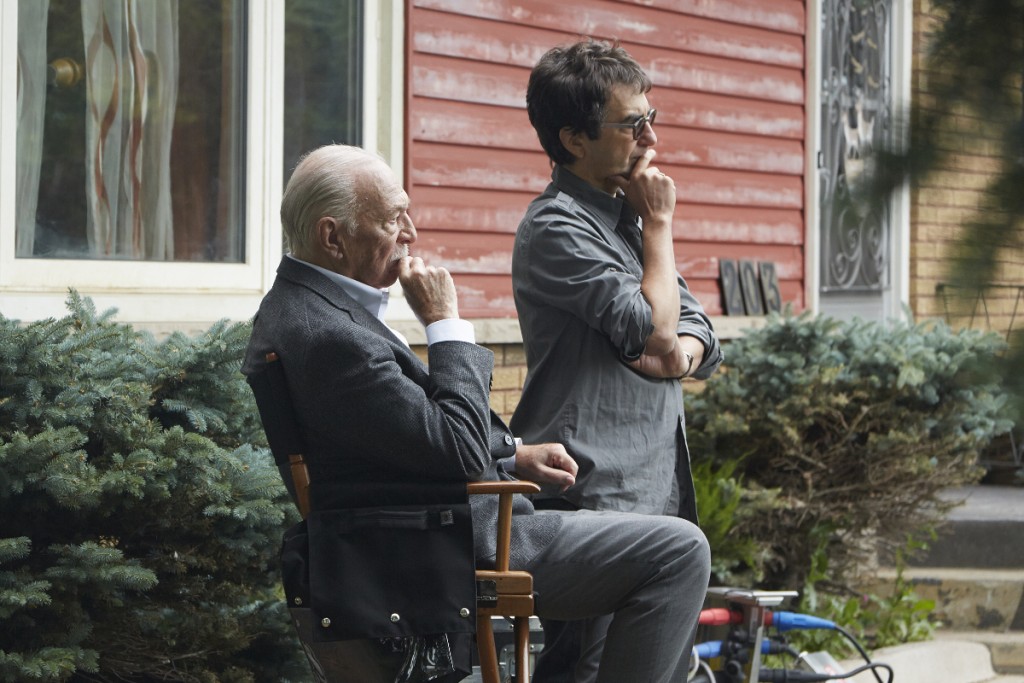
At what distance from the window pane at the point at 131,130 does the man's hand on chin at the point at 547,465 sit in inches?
90.2

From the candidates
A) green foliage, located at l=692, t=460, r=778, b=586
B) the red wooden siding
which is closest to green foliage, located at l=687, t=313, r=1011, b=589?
green foliage, located at l=692, t=460, r=778, b=586

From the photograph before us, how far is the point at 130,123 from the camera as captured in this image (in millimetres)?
4891

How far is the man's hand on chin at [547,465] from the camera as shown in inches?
119

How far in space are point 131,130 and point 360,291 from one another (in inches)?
94.5

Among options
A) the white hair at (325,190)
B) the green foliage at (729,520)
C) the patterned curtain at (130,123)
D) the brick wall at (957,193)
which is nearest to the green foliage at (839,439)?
the green foliage at (729,520)

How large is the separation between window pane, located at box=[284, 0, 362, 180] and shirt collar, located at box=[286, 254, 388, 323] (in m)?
2.63

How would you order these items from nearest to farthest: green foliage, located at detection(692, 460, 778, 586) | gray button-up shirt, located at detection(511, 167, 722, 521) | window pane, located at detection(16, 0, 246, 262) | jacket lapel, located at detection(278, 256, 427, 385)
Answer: jacket lapel, located at detection(278, 256, 427, 385), gray button-up shirt, located at detection(511, 167, 722, 521), window pane, located at detection(16, 0, 246, 262), green foliage, located at detection(692, 460, 778, 586)

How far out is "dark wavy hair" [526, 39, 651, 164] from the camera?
127 inches

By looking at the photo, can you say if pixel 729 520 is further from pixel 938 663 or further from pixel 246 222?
pixel 246 222

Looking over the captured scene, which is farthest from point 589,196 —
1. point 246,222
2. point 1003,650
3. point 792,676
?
point 1003,650

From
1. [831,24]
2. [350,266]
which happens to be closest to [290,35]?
[350,266]

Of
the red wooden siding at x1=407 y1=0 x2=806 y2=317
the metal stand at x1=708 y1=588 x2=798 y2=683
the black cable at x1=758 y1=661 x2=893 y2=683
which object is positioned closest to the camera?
the metal stand at x1=708 y1=588 x2=798 y2=683

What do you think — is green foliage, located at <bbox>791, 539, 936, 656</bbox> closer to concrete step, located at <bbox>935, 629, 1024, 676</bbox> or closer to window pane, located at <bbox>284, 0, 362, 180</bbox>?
concrete step, located at <bbox>935, 629, 1024, 676</bbox>

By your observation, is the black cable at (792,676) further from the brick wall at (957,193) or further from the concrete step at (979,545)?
the brick wall at (957,193)
